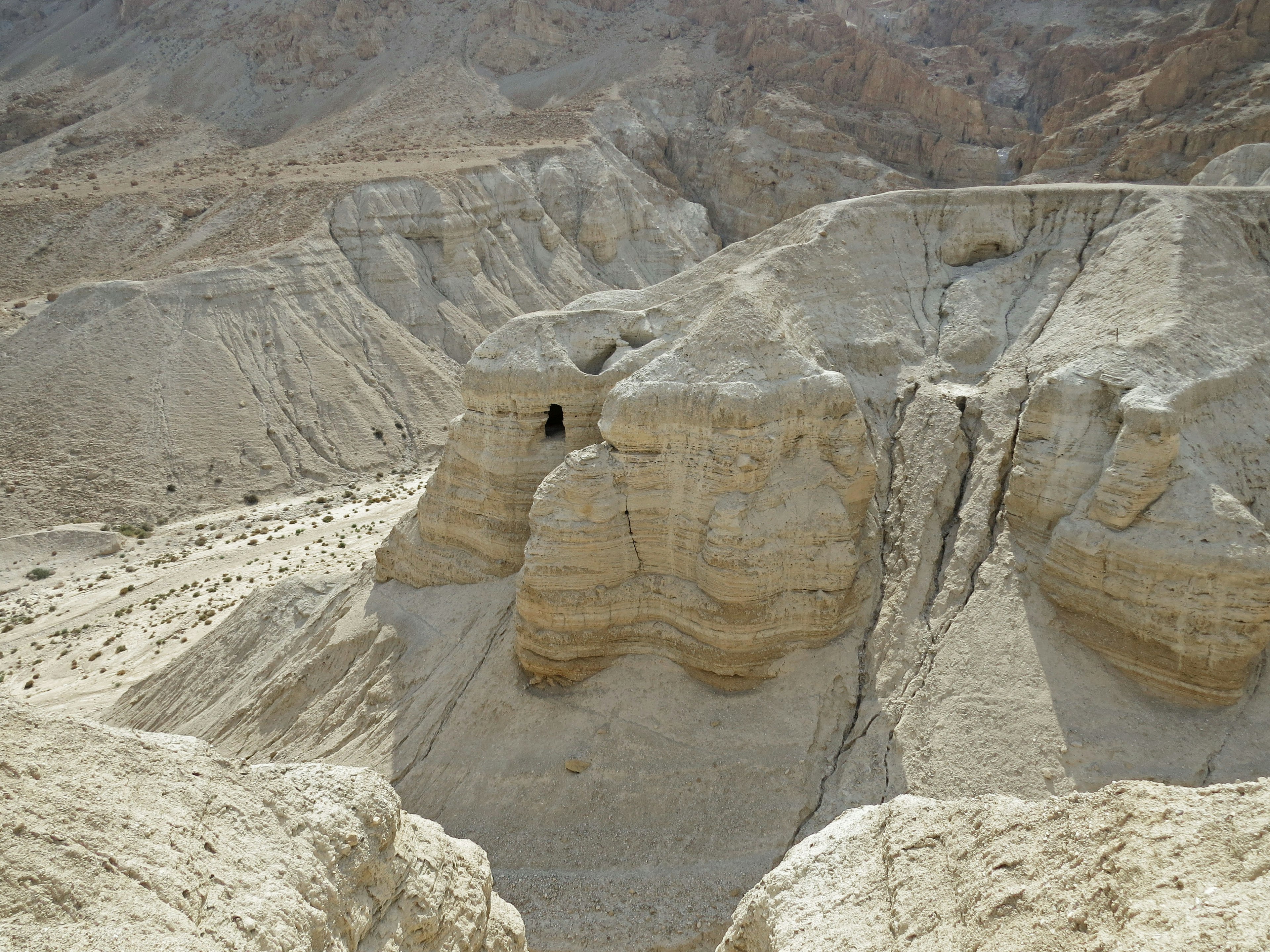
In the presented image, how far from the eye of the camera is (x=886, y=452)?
15531mm

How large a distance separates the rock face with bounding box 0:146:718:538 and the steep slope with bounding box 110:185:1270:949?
1981 cm

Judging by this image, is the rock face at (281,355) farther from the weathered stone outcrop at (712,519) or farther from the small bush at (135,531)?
the weathered stone outcrop at (712,519)

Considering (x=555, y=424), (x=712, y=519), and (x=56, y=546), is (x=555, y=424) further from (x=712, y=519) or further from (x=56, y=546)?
(x=56, y=546)

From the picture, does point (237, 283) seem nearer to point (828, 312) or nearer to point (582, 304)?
point (582, 304)

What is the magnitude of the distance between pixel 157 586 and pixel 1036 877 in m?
26.1

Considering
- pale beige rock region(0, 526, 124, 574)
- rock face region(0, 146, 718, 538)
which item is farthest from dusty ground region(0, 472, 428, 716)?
rock face region(0, 146, 718, 538)

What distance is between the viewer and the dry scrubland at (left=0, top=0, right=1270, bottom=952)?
674cm

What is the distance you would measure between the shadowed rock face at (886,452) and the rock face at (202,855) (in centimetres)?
632

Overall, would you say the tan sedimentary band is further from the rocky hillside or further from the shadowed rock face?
the rocky hillside

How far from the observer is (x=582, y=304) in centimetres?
1791

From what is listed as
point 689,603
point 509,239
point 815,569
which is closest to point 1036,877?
point 815,569

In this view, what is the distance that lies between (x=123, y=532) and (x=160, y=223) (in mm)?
20915

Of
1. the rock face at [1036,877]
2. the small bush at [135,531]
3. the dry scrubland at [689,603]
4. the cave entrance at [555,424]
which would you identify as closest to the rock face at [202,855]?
the dry scrubland at [689,603]

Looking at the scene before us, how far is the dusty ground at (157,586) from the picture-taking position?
21703 millimetres
